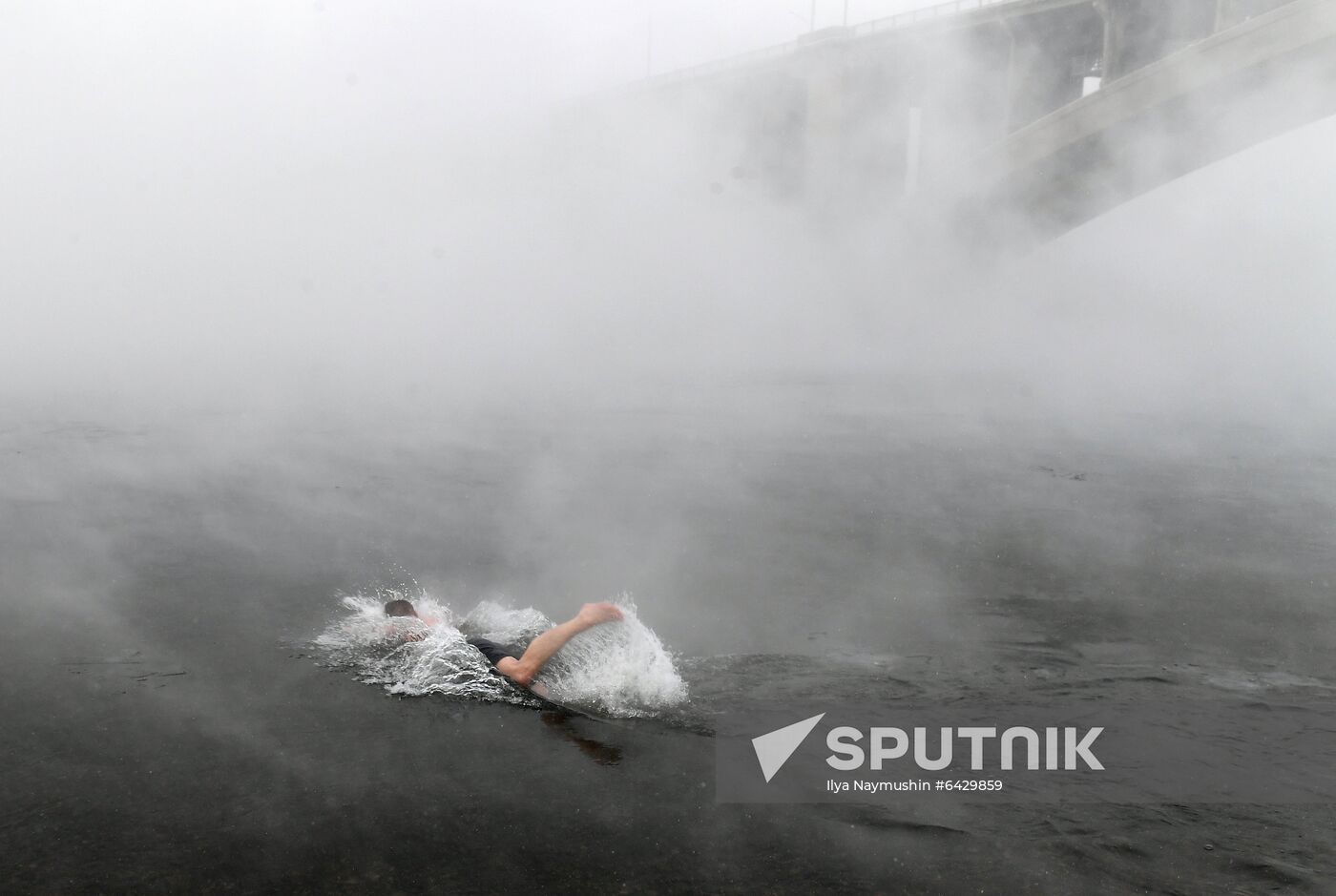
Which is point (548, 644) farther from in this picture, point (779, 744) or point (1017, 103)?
point (1017, 103)

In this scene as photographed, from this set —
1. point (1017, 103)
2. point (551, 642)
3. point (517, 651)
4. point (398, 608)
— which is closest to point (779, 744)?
point (551, 642)

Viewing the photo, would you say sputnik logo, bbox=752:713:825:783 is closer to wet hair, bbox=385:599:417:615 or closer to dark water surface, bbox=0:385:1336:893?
dark water surface, bbox=0:385:1336:893

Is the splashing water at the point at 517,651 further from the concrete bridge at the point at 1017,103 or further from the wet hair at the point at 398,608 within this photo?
the concrete bridge at the point at 1017,103

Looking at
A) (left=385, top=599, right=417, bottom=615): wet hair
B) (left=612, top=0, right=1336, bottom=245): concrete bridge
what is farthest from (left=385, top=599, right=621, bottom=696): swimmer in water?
(left=612, top=0, right=1336, bottom=245): concrete bridge

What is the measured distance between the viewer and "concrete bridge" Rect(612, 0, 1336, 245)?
18625 millimetres

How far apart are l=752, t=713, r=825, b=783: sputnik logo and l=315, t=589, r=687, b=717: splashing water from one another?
55 cm

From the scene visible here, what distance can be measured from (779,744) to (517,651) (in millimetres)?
1655

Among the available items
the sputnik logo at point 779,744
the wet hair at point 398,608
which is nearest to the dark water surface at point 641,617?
the sputnik logo at point 779,744

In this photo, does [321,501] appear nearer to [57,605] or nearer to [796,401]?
[57,605]

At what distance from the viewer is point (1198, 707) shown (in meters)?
5.05

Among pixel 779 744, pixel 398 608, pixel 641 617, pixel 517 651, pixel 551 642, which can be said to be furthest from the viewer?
pixel 641 617

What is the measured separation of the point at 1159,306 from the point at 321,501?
104ft

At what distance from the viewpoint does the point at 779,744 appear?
181 inches

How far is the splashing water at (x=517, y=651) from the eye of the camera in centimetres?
504
